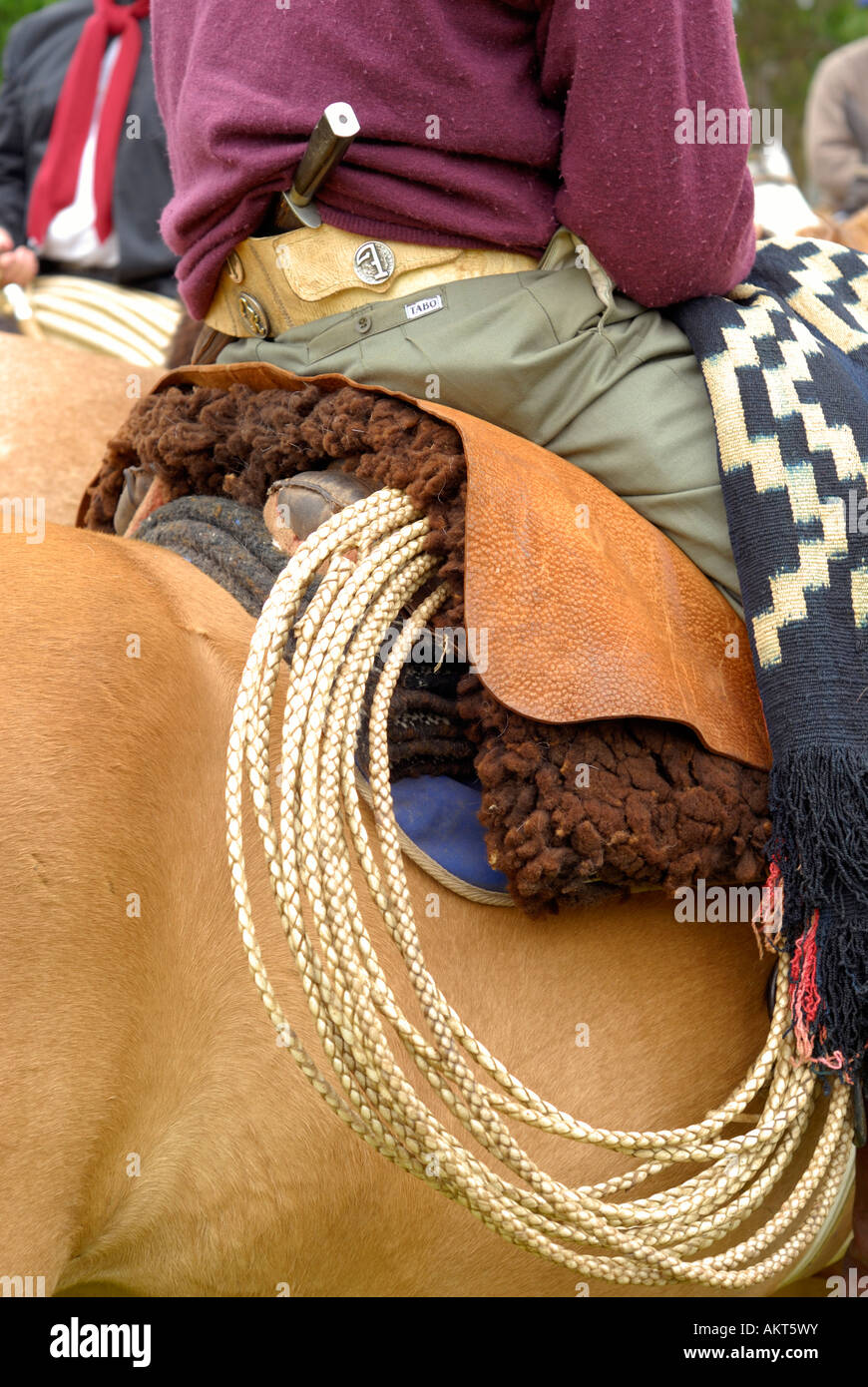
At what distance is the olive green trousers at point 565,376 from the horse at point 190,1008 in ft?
1.16

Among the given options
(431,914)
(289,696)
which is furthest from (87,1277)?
(289,696)

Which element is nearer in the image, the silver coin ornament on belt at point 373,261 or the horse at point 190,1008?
the horse at point 190,1008

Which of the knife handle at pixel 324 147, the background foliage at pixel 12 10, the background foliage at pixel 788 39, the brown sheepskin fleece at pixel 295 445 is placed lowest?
the brown sheepskin fleece at pixel 295 445

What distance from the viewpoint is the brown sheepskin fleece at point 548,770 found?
4.02ft

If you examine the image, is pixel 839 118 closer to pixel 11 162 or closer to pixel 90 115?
pixel 90 115

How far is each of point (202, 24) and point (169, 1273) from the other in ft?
4.59

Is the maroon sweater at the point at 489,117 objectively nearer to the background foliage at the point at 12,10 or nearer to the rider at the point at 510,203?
the rider at the point at 510,203

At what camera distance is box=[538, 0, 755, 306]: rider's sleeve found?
1.33 meters

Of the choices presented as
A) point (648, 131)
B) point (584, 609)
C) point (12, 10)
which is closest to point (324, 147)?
point (648, 131)

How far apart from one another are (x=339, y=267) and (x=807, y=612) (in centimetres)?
67

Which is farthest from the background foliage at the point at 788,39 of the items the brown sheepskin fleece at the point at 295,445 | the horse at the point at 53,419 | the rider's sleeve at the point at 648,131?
the brown sheepskin fleece at the point at 295,445

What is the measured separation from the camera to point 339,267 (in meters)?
1.42

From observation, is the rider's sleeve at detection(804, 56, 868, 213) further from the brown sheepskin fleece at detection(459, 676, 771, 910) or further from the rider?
the brown sheepskin fleece at detection(459, 676, 771, 910)

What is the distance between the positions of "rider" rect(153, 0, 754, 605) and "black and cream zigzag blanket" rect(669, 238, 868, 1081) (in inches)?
2.3
